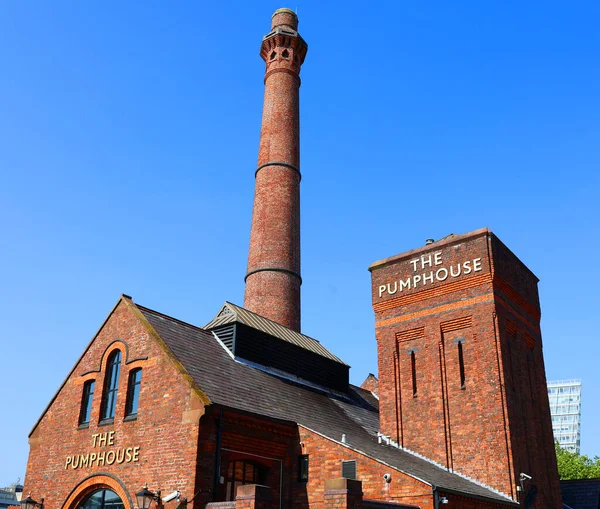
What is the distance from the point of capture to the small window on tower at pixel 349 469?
16.8 meters

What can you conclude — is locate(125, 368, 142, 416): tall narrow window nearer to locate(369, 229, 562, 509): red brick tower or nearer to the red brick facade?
the red brick facade

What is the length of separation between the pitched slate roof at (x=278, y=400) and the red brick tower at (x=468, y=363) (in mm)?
946

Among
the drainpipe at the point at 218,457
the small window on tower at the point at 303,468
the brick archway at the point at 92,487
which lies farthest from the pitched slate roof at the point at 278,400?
the brick archway at the point at 92,487

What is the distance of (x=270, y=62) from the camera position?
37.3 metres

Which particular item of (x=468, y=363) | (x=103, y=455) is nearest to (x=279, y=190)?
(x=468, y=363)

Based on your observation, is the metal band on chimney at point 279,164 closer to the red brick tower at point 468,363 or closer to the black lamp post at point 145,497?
the red brick tower at point 468,363

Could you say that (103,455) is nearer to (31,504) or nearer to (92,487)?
(92,487)

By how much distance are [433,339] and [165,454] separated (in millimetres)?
10557

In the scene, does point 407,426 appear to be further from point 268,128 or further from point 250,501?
point 268,128

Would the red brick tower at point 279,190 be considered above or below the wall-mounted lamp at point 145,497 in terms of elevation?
above

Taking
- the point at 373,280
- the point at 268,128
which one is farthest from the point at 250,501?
the point at 268,128

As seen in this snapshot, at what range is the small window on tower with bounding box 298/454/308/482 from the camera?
18192 mm

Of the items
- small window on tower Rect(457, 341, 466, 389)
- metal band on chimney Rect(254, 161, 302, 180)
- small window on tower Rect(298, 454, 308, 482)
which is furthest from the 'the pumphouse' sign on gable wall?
metal band on chimney Rect(254, 161, 302, 180)

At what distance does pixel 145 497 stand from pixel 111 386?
4685mm
